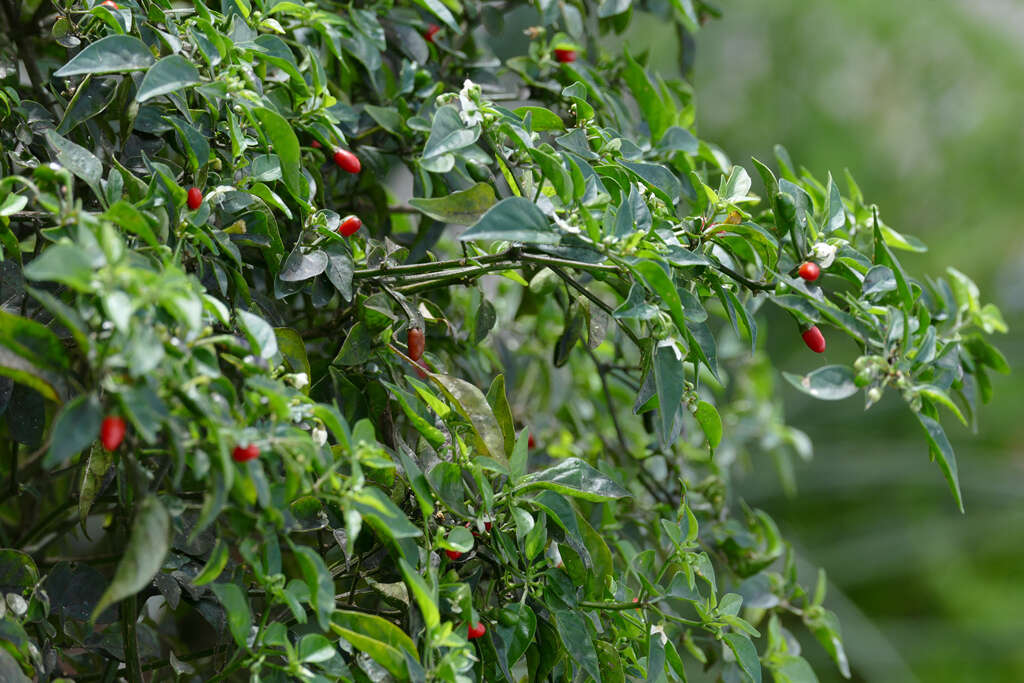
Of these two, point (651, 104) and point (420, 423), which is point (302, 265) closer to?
point (420, 423)

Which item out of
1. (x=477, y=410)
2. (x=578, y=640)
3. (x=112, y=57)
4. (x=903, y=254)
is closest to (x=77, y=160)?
(x=112, y=57)

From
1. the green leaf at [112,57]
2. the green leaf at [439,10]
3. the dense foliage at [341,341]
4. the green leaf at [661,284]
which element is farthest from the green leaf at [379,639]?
the green leaf at [439,10]

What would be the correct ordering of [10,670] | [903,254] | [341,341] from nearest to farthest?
[10,670] < [341,341] < [903,254]

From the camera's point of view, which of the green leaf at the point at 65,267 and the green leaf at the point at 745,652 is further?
the green leaf at the point at 745,652

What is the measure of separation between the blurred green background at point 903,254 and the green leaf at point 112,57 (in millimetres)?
1908

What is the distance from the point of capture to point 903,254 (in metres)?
2.71

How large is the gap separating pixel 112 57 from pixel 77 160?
0.06 meters

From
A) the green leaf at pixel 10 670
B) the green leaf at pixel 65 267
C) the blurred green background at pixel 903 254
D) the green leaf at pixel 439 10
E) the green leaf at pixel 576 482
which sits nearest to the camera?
the green leaf at pixel 65 267

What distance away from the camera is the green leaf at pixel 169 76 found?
0.48 metres

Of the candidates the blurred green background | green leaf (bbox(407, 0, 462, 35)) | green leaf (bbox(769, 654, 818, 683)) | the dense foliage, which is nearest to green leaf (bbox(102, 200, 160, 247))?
the dense foliage

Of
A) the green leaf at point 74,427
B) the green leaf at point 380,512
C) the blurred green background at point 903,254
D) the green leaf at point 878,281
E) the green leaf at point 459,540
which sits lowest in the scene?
the blurred green background at point 903,254

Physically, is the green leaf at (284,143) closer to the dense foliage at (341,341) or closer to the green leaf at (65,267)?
the dense foliage at (341,341)

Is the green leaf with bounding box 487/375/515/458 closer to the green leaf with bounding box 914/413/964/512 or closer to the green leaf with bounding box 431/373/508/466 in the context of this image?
the green leaf with bounding box 431/373/508/466

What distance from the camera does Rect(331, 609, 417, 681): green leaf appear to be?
18.1 inches
